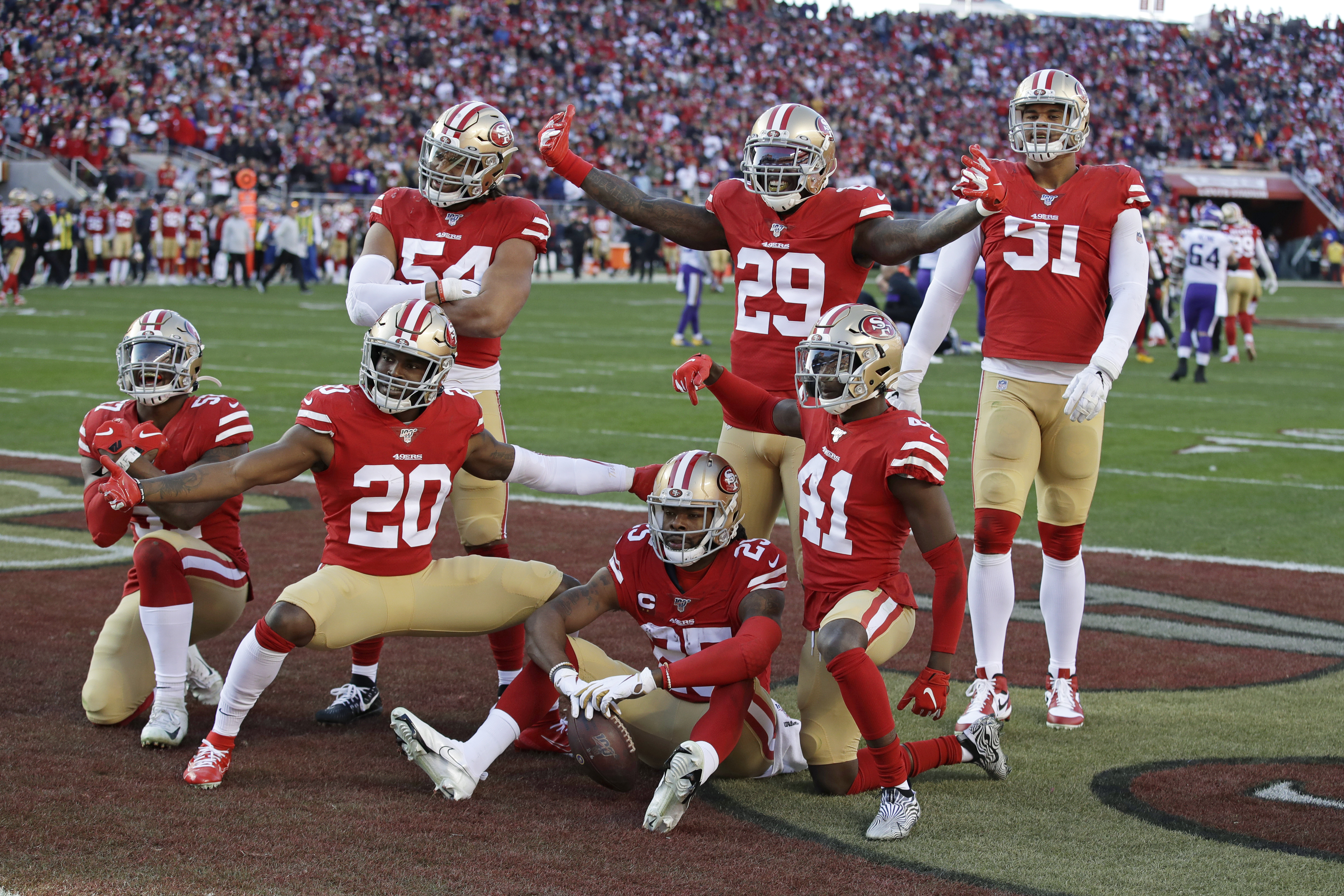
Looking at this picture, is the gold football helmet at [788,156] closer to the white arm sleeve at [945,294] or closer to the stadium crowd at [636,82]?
the white arm sleeve at [945,294]

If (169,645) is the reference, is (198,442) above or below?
above

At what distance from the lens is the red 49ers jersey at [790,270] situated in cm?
498

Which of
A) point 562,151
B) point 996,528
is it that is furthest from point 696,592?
point 562,151

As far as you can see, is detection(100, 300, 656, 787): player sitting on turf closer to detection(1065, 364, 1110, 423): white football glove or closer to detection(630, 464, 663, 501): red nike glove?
detection(630, 464, 663, 501): red nike glove

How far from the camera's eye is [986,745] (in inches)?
173

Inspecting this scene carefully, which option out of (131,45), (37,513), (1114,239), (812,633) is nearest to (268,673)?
(812,633)

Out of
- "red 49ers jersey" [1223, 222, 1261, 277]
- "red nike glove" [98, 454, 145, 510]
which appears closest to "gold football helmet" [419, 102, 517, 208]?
"red nike glove" [98, 454, 145, 510]

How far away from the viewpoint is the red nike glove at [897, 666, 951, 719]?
13.3ft

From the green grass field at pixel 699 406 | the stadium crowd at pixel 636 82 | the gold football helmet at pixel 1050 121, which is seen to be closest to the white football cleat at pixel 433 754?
the gold football helmet at pixel 1050 121

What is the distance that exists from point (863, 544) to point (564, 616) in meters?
0.94

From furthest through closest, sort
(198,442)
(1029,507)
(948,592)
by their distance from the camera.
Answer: (1029,507) < (198,442) < (948,592)

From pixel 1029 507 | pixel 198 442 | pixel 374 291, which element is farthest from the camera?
pixel 1029 507

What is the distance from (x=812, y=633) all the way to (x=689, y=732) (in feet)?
1.60

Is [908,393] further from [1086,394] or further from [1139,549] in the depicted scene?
[1139,549]
